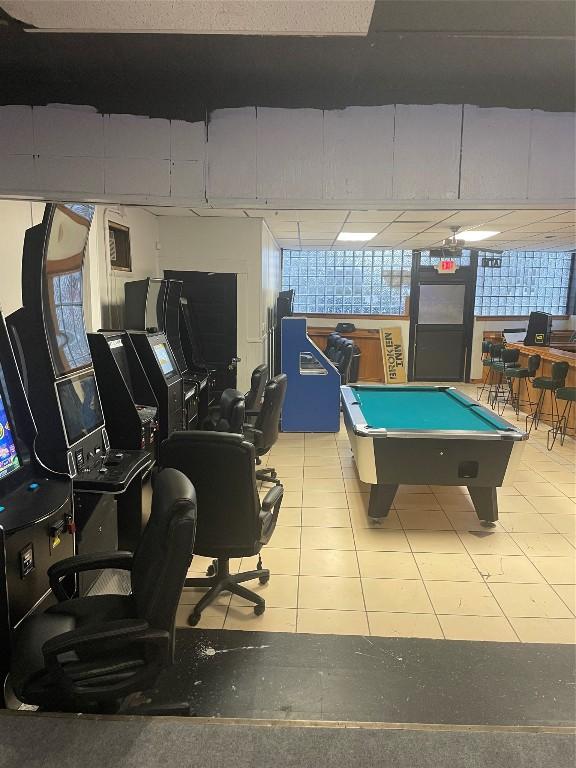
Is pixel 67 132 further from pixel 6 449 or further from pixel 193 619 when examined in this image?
pixel 193 619

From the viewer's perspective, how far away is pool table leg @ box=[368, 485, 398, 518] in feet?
14.1

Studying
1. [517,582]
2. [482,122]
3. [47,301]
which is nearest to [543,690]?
[517,582]

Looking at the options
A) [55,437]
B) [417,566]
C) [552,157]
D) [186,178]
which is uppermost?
[552,157]

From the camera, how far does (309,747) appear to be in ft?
5.39

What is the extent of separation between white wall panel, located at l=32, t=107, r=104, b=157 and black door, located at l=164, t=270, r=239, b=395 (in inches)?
146

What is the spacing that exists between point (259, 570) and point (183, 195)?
2.23 m

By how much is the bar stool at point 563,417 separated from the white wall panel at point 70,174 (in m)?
5.74

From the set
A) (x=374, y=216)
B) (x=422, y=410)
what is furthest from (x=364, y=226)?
(x=422, y=410)

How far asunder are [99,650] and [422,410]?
399 centimetres

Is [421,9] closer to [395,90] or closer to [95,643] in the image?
[395,90]

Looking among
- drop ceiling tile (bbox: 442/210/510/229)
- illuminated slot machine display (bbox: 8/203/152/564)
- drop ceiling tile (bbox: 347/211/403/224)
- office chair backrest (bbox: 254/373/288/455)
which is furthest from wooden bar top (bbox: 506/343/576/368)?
illuminated slot machine display (bbox: 8/203/152/564)

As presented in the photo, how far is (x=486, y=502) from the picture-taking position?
4309 millimetres

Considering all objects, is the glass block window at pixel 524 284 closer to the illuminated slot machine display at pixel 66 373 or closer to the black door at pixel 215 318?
the black door at pixel 215 318

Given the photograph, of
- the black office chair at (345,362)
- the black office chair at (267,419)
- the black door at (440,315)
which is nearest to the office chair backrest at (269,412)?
the black office chair at (267,419)
